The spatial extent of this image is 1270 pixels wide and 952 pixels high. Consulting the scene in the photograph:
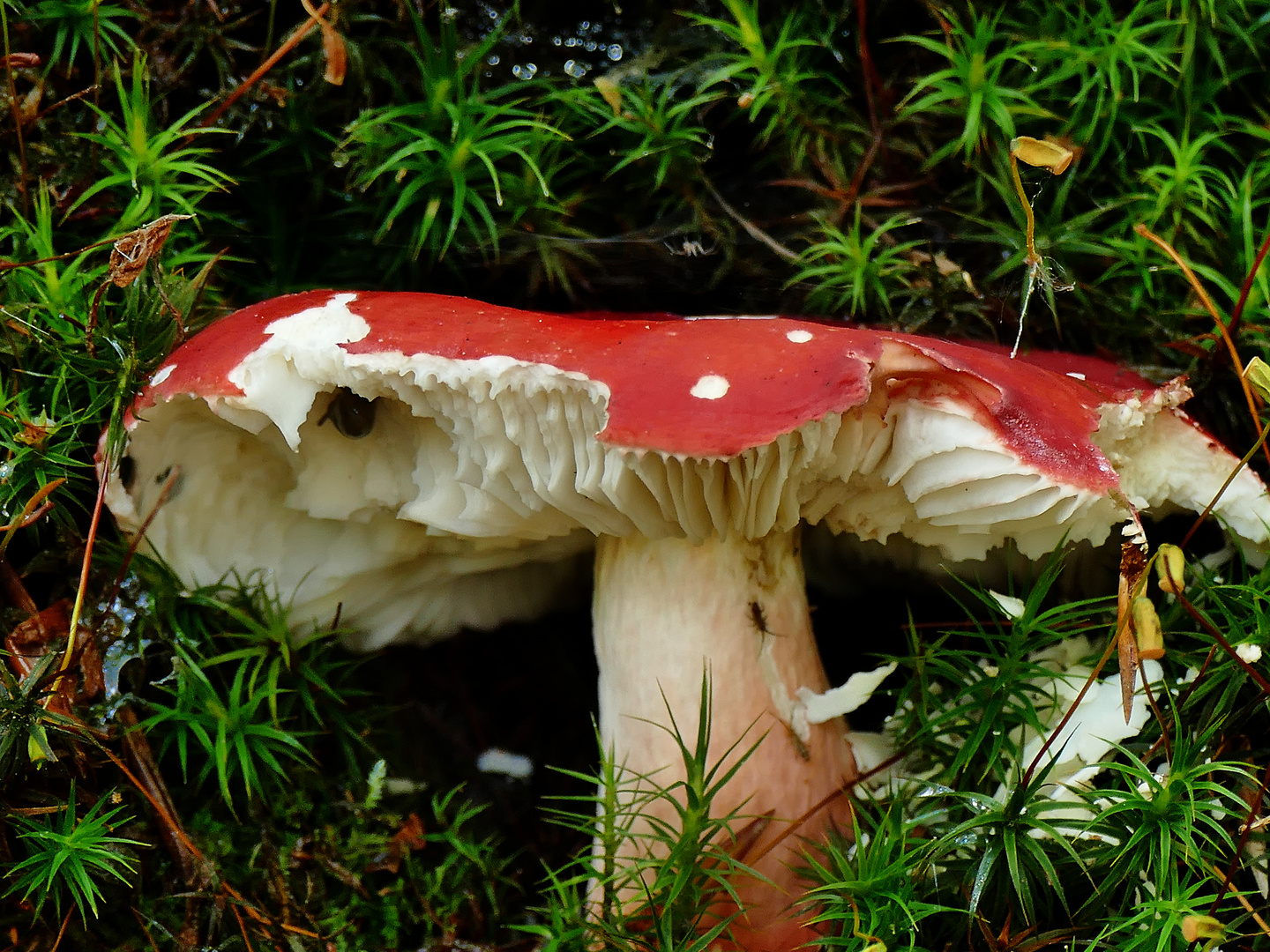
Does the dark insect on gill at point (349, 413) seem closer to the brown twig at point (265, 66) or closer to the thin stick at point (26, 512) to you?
the thin stick at point (26, 512)

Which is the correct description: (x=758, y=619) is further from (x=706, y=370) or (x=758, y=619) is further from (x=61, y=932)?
(x=61, y=932)

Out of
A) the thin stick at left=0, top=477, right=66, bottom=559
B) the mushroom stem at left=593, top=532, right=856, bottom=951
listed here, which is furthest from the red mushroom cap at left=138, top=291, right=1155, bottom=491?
the mushroom stem at left=593, top=532, right=856, bottom=951

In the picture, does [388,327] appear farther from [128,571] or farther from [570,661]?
[570,661]

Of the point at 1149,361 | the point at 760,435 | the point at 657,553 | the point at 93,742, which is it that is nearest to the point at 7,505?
the point at 93,742

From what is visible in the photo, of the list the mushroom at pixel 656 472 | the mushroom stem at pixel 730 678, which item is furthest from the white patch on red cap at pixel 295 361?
the mushroom stem at pixel 730 678

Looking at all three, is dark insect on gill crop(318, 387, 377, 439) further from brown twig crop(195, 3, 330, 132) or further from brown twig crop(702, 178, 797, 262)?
brown twig crop(702, 178, 797, 262)

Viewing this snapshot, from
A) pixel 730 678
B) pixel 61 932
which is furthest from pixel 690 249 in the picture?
pixel 61 932

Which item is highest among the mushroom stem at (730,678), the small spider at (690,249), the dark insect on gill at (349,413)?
the small spider at (690,249)

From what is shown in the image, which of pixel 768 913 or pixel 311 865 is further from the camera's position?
pixel 311 865
